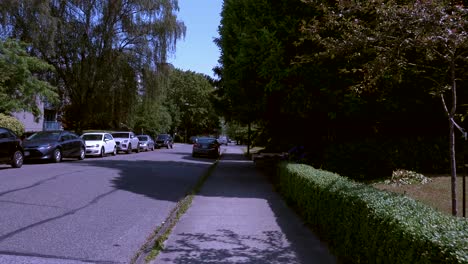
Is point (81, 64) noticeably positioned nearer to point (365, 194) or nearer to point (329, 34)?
point (329, 34)

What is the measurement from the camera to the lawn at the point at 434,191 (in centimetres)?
1067

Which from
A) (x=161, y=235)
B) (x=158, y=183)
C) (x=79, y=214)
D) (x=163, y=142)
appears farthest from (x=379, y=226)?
(x=163, y=142)

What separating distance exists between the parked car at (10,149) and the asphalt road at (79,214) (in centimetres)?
289

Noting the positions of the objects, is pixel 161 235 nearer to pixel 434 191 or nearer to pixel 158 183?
pixel 434 191

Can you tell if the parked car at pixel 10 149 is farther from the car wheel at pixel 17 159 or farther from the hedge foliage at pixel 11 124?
the hedge foliage at pixel 11 124

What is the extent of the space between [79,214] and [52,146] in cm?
1474

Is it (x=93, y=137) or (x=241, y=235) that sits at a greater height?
(x=93, y=137)

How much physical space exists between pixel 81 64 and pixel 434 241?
3457 cm

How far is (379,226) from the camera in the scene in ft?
15.6

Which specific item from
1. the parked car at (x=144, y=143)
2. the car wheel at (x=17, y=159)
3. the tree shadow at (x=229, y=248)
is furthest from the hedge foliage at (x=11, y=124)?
the tree shadow at (x=229, y=248)

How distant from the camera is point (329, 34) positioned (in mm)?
13164

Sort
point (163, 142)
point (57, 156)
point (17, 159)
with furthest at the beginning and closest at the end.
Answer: point (163, 142), point (57, 156), point (17, 159)

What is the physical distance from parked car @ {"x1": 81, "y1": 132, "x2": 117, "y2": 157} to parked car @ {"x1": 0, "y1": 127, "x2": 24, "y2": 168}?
35.8 feet

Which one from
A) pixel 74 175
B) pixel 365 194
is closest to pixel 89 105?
pixel 74 175
